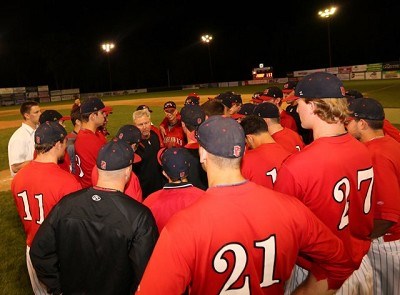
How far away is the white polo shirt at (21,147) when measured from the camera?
247 inches

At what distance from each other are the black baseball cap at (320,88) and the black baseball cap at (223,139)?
94 centimetres

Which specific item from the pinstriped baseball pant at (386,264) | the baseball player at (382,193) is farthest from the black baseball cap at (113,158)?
the pinstriped baseball pant at (386,264)

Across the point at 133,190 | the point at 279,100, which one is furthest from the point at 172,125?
the point at 133,190

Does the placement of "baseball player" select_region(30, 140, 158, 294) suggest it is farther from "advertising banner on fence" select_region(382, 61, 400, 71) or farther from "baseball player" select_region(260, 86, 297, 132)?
"advertising banner on fence" select_region(382, 61, 400, 71)

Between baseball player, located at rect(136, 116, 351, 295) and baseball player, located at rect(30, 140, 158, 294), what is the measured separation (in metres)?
0.93

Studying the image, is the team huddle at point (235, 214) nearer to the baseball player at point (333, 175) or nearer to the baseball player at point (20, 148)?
the baseball player at point (333, 175)

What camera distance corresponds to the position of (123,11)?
79812mm

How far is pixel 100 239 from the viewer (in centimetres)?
306

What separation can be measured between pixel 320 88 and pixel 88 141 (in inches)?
151

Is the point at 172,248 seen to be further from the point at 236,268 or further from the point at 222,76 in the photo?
the point at 222,76

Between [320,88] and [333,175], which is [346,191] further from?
[320,88]

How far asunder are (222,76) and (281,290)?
7325 centimetres

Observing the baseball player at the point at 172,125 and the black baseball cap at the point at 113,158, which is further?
the baseball player at the point at 172,125

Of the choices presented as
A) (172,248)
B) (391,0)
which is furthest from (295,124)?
(391,0)
